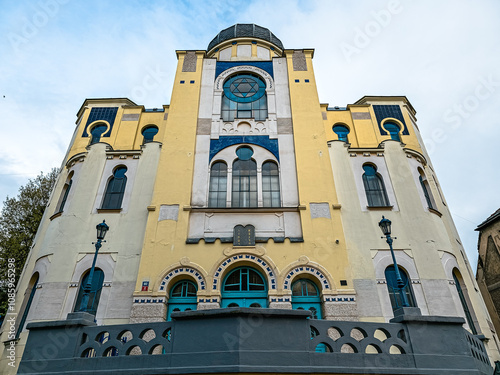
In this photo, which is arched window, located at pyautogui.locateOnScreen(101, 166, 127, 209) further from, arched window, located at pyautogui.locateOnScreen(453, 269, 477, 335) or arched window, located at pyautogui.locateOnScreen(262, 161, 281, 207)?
arched window, located at pyautogui.locateOnScreen(453, 269, 477, 335)

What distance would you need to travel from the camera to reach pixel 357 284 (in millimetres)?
12664

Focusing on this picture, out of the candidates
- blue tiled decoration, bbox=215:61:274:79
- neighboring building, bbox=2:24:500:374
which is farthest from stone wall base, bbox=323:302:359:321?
blue tiled decoration, bbox=215:61:274:79

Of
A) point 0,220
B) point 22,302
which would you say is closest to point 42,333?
point 22,302

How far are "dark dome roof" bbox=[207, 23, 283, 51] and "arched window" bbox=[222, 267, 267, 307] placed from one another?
15.0m

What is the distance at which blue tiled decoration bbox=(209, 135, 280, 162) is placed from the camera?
15.5 meters

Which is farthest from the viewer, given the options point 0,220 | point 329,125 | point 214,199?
point 0,220

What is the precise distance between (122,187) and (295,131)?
8336 mm

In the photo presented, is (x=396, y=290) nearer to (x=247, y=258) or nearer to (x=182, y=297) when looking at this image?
(x=247, y=258)

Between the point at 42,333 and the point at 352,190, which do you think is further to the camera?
the point at 352,190

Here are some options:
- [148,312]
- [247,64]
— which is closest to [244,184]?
[148,312]

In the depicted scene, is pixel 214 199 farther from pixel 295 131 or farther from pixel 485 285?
pixel 485 285

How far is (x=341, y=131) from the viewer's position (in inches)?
697

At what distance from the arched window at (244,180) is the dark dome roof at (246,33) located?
9.43 m

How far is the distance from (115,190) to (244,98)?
774 cm
